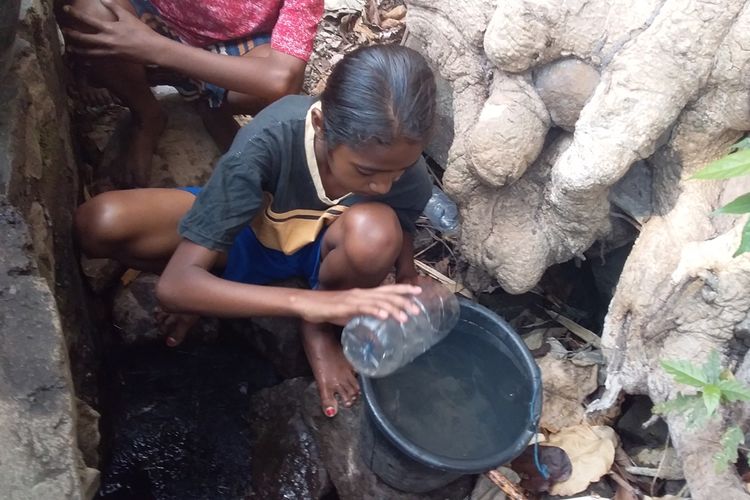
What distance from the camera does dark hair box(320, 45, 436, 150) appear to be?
1.64 m

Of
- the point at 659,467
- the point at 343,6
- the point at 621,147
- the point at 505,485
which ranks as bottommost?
the point at 505,485

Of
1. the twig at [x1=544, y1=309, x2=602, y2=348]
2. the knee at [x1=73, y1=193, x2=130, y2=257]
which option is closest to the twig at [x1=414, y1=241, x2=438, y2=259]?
the twig at [x1=544, y1=309, x2=602, y2=348]

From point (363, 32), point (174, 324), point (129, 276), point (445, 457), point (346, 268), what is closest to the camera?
point (445, 457)

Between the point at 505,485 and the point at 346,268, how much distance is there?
0.72m

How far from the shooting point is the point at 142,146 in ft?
8.27

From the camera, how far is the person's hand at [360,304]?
1.59 meters

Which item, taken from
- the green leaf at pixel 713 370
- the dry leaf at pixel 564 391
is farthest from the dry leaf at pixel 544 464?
the green leaf at pixel 713 370

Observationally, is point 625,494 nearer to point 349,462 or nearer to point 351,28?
point 349,462

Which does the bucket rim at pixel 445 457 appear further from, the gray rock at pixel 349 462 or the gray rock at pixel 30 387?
the gray rock at pixel 30 387

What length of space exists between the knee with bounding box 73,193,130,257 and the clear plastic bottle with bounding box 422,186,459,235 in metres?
1.15

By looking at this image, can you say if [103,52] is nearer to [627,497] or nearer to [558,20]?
[558,20]

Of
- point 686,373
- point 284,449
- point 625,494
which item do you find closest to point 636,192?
point 686,373

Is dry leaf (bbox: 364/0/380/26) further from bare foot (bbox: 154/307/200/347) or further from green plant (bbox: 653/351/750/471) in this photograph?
green plant (bbox: 653/351/750/471)

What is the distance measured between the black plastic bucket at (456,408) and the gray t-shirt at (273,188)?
1.51 ft
